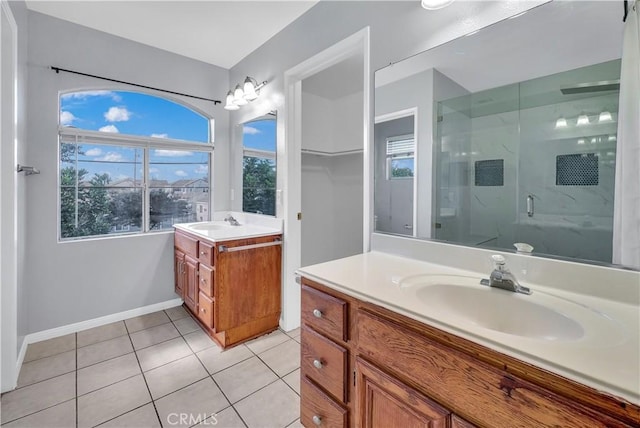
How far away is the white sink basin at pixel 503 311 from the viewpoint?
0.87m

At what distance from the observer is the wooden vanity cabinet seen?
0.58 m

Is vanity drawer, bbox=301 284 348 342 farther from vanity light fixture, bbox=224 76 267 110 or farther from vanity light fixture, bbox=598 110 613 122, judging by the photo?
vanity light fixture, bbox=224 76 267 110

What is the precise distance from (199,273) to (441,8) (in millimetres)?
2429

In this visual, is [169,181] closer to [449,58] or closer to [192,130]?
[192,130]

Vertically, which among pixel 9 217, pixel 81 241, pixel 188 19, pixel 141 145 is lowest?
pixel 81 241

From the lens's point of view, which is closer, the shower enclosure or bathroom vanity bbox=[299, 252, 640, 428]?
bathroom vanity bbox=[299, 252, 640, 428]

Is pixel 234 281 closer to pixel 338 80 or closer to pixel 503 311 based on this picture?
pixel 503 311


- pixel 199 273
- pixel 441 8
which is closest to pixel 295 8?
pixel 441 8

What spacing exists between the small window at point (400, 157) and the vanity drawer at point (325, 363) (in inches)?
37.9

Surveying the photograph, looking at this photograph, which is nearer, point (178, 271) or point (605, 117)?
point (605, 117)

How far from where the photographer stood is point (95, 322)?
2506mm

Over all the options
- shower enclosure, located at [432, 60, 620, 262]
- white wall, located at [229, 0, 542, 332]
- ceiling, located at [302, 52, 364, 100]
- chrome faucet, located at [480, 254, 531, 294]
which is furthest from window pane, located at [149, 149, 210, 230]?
chrome faucet, located at [480, 254, 531, 294]

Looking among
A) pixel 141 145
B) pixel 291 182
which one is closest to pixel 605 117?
pixel 291 182

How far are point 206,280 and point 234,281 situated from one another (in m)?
0.25
